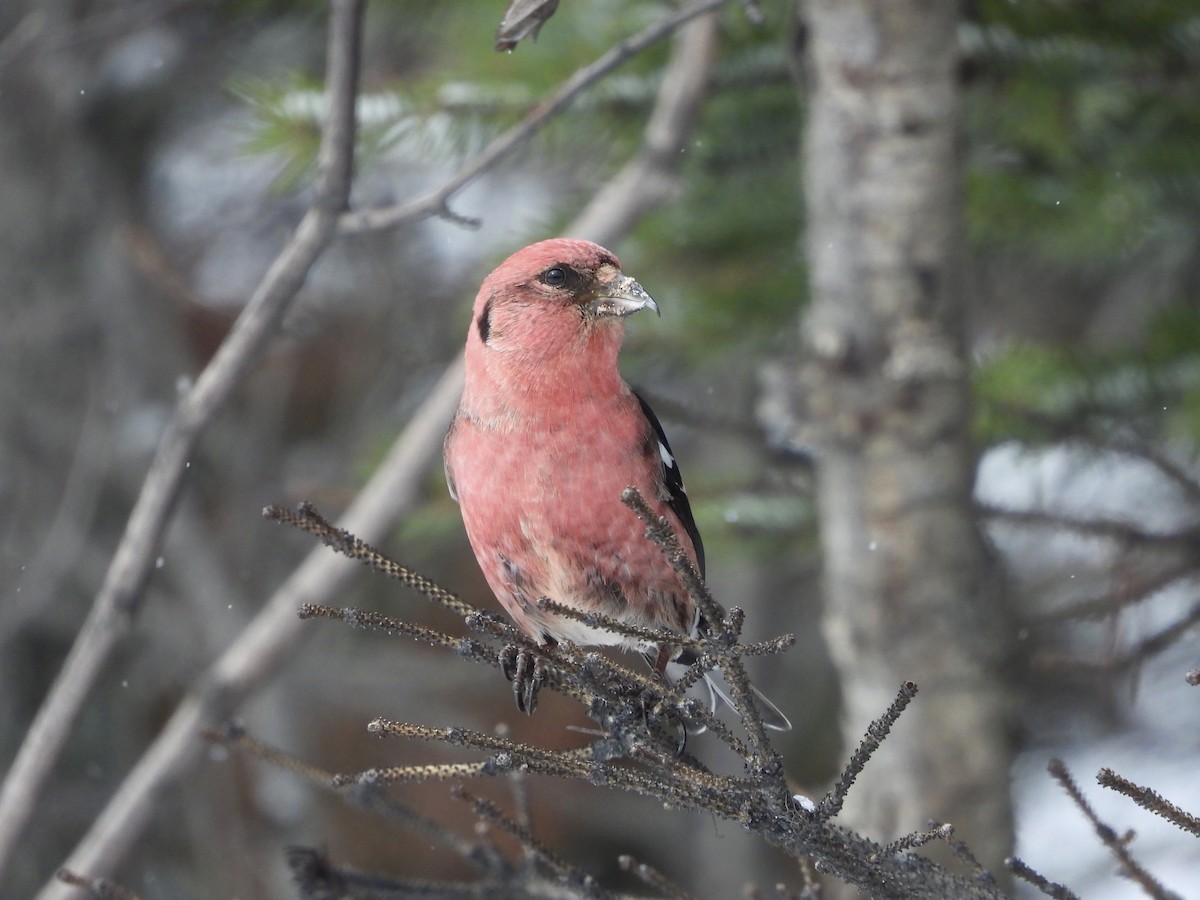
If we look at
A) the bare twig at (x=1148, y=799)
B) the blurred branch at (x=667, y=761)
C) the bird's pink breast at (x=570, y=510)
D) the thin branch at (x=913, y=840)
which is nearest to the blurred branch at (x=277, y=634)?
the bird's pink breast at (x=570, y=510)

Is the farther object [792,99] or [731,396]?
[731,396]

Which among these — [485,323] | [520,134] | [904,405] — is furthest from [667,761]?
[904,405]

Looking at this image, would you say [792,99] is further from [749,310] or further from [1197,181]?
[1197,181]

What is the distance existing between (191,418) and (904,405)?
149 cm

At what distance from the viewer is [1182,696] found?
5.11m

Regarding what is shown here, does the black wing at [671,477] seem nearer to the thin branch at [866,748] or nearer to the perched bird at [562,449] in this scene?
the perched bird at [562,449]

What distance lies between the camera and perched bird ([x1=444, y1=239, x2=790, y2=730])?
5.81 feet

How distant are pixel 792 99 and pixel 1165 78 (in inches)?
40.1

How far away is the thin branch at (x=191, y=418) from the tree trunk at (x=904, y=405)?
1127 mm

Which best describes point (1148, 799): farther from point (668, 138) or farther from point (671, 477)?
point (668, 138)

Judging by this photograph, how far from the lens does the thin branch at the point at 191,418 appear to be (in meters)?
2.21

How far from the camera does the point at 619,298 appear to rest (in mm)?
1741

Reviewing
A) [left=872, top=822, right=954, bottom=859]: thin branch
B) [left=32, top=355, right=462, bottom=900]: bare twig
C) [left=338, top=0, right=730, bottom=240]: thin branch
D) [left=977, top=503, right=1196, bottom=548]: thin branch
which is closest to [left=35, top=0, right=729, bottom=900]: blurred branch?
[left=32, top=355, right=462, bottom=900]: bare twig

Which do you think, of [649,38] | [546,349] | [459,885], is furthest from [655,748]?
[649,38]
